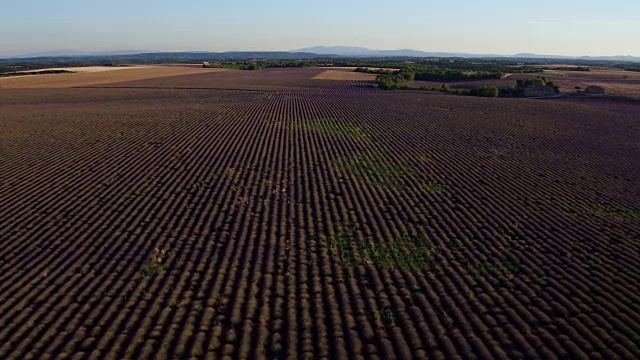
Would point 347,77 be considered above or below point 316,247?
above

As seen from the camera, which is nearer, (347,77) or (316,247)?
(316,247)

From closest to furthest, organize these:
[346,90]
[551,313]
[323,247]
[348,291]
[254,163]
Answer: [551,313]
[348,291]
[323,247]
[254,163]
[346,90]

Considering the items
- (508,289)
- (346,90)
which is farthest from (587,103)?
(508,289)

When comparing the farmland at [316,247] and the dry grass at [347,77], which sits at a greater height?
the dry grass at [347,77]

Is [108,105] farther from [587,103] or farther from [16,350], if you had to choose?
[587,103]

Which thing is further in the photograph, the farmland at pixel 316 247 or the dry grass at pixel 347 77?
the dry grass at pixel 347 77

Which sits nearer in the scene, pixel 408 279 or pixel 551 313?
pixel 551 313

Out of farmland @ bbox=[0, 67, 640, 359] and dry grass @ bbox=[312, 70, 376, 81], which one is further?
dry grass @ bbox=[312, 70, 376, 81]

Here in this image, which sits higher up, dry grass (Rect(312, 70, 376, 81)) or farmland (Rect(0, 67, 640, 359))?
dry grass (Rect(312, 70, 376, 81))
